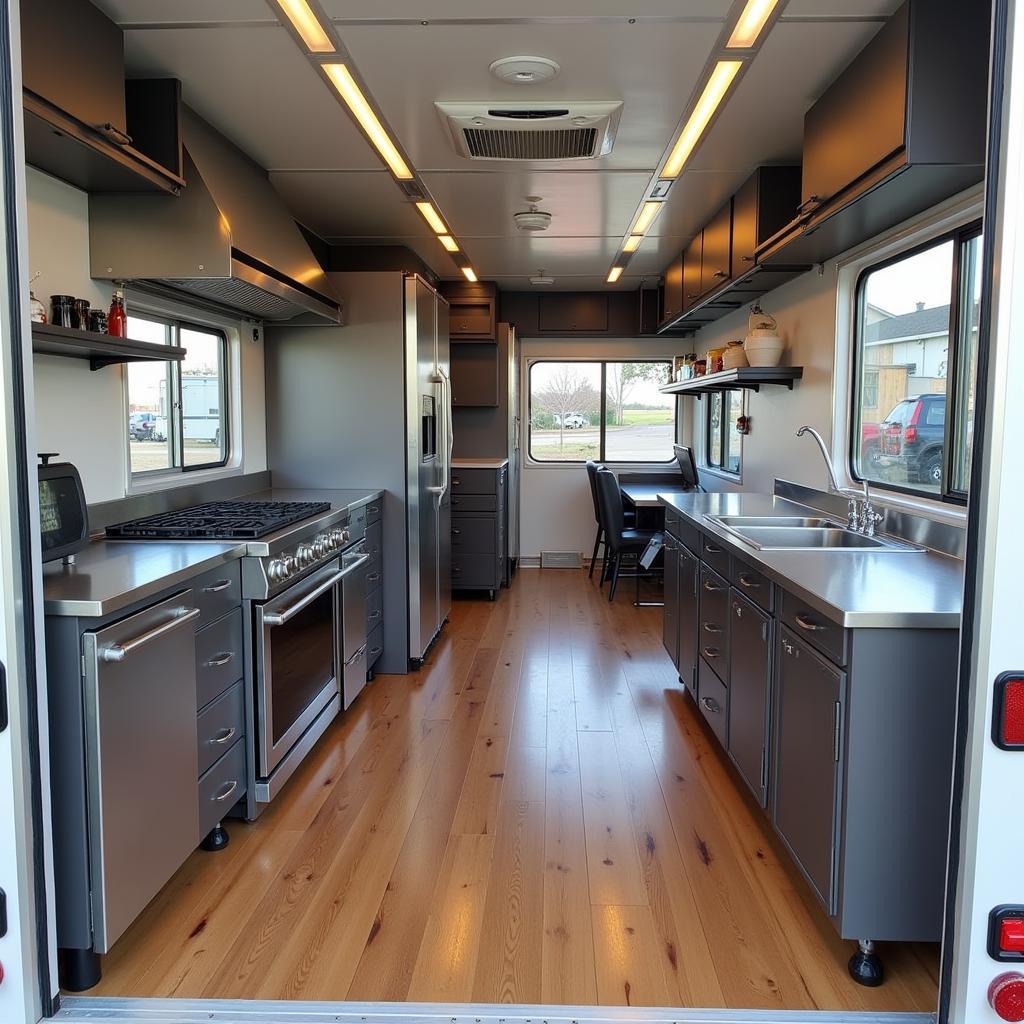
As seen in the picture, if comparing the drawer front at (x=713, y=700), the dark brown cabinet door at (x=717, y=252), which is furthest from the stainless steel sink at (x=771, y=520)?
the dark brown cabinet door at (x=717, y=252)

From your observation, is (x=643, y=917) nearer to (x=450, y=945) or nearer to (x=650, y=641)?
(x=450, y=945)

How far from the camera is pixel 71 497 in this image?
229 centimetres

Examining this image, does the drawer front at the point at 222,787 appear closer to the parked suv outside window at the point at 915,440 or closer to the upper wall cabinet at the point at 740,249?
the parked suv outside window at the point at 915,440

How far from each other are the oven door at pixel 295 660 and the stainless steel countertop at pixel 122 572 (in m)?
0.32

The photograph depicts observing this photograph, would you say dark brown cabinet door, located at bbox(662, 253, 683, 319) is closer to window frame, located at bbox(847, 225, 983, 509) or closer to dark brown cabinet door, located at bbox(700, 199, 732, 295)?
dark brown cabinet door, located at bbox(700, 199, 732, 295)

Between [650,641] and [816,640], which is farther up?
[816,640]

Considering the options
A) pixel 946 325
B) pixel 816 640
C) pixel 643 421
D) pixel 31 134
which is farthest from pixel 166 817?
pixel 643 421

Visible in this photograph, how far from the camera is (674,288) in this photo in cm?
600

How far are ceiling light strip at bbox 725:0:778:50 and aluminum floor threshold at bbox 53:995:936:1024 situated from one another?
2.41m

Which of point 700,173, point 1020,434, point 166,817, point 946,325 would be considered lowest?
point 166,817

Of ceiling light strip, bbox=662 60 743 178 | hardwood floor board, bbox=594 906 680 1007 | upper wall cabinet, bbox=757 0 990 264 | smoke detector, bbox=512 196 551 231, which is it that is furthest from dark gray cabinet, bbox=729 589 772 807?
smoke detector, bbox=512 196 551 231

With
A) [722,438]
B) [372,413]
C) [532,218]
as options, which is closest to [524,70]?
[532,218]

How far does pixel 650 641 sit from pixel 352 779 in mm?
2551

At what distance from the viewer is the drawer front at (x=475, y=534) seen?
642 centimetres
